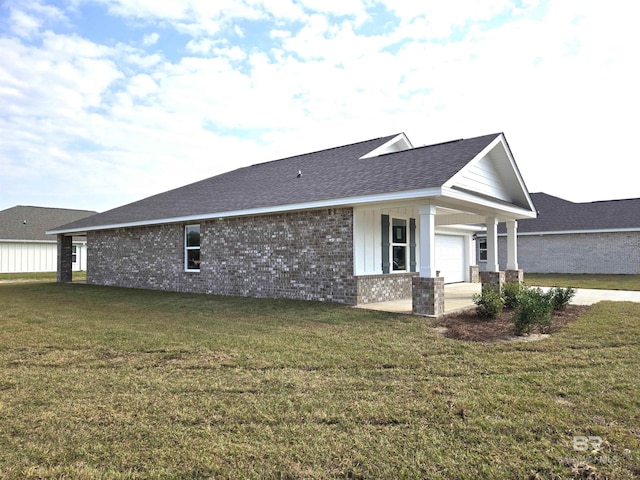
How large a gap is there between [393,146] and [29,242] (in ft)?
91.4

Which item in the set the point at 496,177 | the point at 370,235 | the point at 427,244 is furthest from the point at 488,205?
the point at 370,235

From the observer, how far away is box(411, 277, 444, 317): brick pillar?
9.46 metres

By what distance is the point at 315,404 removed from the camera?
4270 millimetres

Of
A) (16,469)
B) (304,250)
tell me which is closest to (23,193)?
(304,250)

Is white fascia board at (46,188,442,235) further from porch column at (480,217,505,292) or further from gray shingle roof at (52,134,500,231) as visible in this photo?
porch column at (480,217,505,292)

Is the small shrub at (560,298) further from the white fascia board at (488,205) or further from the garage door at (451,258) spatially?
the garage door at (451,258)

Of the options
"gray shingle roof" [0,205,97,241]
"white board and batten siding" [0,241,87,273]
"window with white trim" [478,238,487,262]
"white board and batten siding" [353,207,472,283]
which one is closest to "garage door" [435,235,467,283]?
"white board and batten siding" [353,207,472,283]

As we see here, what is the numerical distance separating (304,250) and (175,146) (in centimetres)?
1166

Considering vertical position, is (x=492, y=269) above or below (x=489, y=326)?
above

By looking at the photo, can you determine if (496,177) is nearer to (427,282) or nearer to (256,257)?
(427,282)

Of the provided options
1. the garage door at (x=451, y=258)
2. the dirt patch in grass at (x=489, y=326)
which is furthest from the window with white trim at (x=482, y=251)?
the dirt patch in grass at (x=489, y=326)

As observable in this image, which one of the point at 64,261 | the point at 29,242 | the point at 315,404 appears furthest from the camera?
the point at 29,242

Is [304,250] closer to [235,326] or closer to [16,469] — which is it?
[235,326]

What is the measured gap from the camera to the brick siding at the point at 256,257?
38.3 feet
